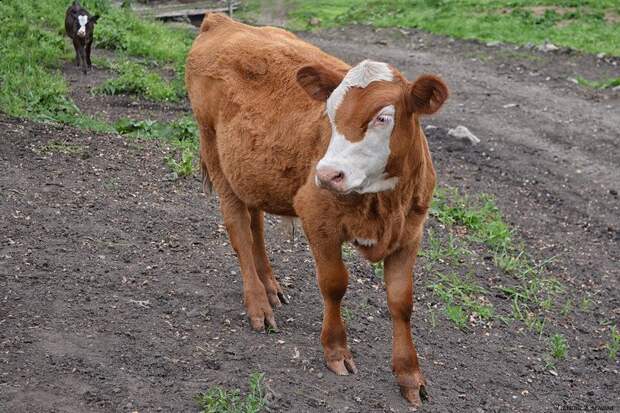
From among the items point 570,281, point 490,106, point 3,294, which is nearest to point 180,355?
point 3,294

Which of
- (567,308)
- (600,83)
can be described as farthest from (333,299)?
(600,83)

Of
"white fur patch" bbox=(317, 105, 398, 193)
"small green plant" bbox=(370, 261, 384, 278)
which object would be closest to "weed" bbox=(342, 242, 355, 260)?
"small green plant" bbox=(370, 261, 384, 278)

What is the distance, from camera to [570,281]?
8.30 m

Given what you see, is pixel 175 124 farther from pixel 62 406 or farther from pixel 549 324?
pixel 62 406

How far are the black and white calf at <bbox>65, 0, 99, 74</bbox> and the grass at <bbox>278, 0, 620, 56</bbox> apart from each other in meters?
8.11

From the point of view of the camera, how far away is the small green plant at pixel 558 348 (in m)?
6.77

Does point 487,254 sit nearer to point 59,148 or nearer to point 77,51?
point 59,148

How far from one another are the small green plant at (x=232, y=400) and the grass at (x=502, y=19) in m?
13.0

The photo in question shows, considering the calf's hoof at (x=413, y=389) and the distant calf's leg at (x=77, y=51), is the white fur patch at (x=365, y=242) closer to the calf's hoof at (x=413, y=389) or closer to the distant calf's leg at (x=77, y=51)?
the calf's hoof at (x=413, y=389)

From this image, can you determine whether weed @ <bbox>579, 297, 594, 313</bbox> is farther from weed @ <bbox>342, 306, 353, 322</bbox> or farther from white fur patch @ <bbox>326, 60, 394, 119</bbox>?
white fur patch @ <bbox>326, 60, 394, 119</bbox>

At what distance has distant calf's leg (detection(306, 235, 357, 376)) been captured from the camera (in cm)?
552

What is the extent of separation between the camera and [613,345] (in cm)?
707

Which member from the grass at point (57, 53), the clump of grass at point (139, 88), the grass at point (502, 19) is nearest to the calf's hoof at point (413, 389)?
the grass at point (57, 53)

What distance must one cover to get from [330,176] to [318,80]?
75 centimetres
